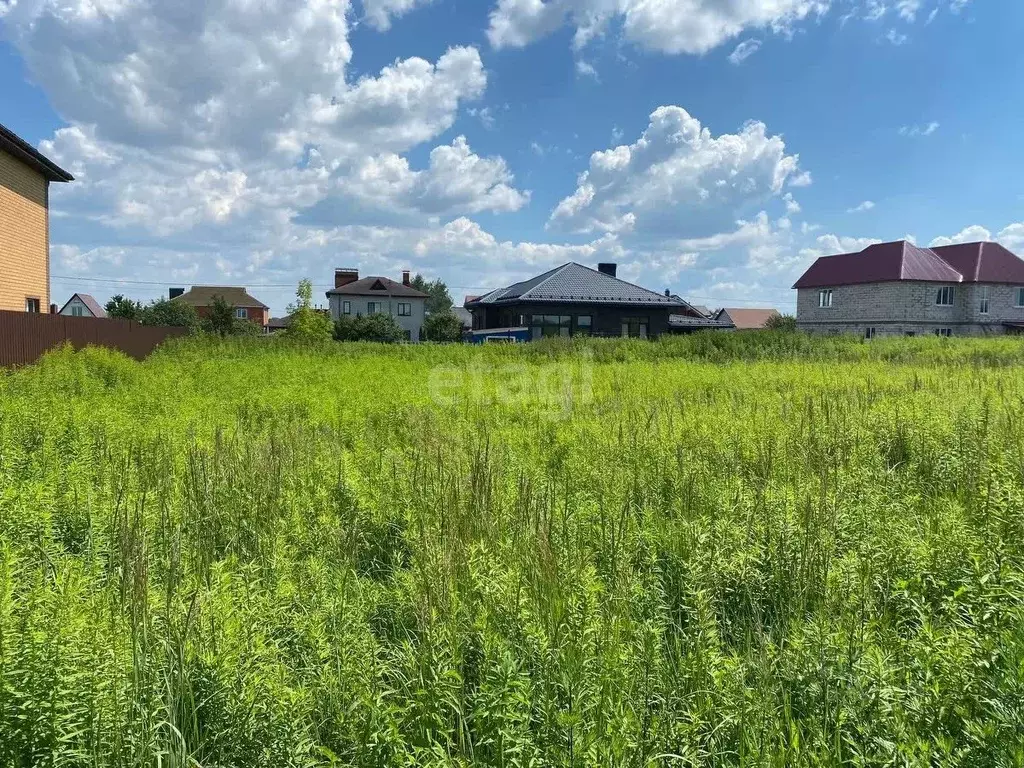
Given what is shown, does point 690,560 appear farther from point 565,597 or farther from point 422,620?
point 422,620

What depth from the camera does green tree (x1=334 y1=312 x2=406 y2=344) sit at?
50.5 metres

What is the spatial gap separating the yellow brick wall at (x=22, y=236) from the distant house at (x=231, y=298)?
180 feet

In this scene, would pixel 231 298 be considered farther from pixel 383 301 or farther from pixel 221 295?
pixel 383 301

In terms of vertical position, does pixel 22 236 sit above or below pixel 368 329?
above

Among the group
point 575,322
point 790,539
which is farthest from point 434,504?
point 575,322

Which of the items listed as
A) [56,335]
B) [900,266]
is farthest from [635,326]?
[56,335]

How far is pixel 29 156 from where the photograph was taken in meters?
18.2

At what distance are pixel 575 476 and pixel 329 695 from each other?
2.99 m

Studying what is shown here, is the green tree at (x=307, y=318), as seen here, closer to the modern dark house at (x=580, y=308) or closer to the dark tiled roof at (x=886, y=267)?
the modern dark house at (x=580, y=308)

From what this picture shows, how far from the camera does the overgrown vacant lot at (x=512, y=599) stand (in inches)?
76.5

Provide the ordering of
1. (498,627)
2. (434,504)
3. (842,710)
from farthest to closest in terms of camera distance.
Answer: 1. (434,504)
2. (498,627)
3. (842,710)

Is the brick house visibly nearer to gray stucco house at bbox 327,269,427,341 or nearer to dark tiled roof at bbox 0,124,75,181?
dark tiled roof at bbox 0,124,75,181

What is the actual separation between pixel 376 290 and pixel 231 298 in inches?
1008

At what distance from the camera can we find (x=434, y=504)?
12.5 ft
